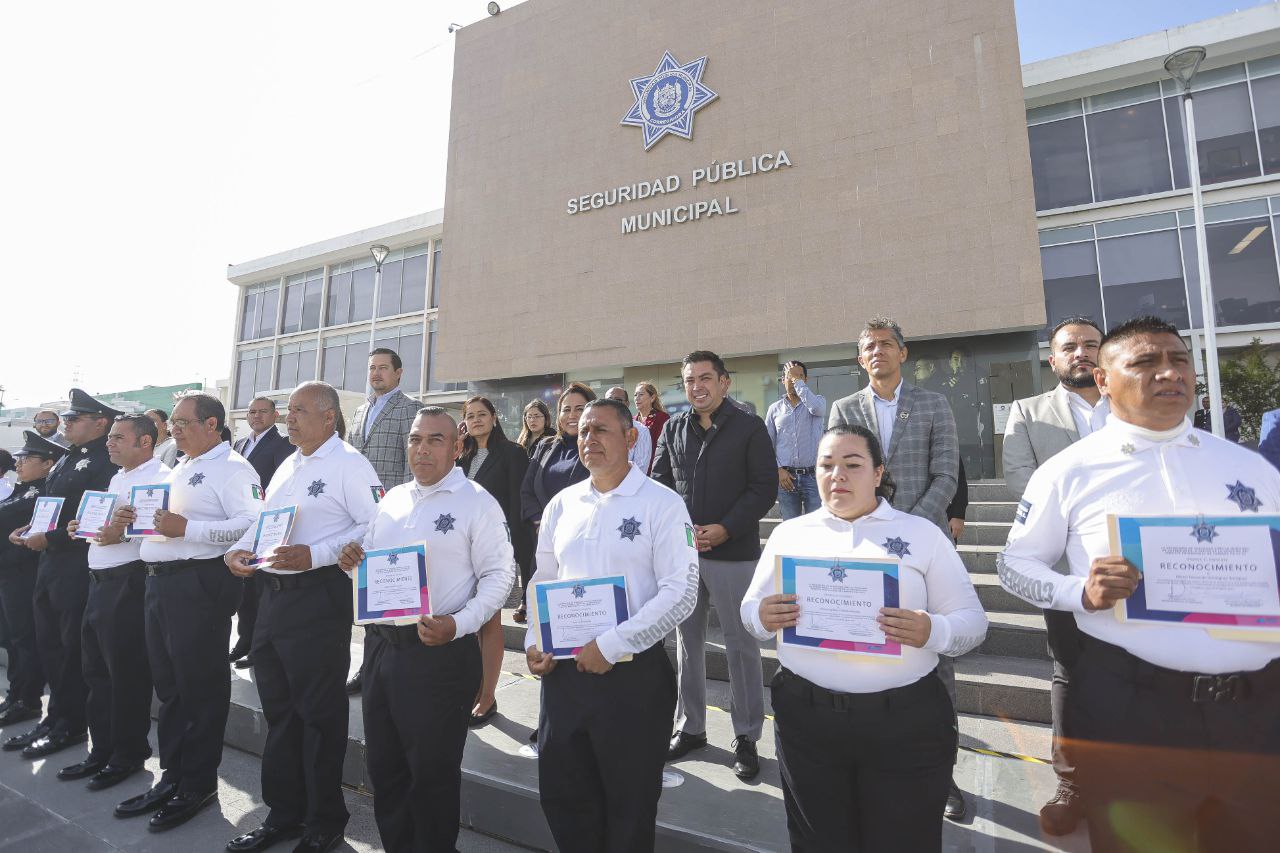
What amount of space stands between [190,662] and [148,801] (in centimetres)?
80

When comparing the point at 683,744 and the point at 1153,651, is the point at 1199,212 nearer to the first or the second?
the point at 1153,651

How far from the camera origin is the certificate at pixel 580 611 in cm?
226

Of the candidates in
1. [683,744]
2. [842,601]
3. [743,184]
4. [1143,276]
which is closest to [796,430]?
[683,744]

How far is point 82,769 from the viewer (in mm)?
3951

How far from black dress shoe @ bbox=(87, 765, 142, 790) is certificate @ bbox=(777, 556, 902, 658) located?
4.34m

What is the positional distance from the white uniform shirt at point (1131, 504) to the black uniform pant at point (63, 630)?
18.9 ft

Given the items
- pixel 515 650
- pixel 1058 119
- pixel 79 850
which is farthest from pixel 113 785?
pixel 1058 119

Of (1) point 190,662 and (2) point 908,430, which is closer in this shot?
(2) point 908,430

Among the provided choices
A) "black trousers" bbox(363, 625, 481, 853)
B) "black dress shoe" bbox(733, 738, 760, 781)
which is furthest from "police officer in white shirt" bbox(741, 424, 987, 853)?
"black trousers" bbox(363, 625, 481, 853)

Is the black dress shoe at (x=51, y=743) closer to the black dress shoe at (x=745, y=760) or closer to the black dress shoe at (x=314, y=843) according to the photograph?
the black dress shoe at (x=314, y=843)

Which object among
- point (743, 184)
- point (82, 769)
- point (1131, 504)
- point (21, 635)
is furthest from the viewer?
point (743, 184)

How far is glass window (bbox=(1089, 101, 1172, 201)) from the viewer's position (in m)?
14.7

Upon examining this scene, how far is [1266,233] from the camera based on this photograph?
13844 millimetres

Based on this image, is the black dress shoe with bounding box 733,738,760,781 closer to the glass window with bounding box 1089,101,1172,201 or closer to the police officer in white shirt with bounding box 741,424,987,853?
the police officer in white shirt with bounding box 741,424,987,853
